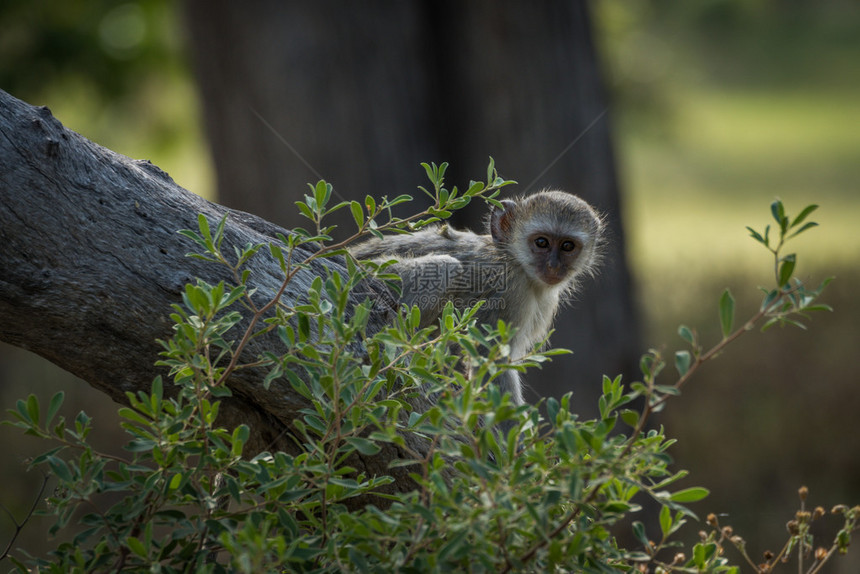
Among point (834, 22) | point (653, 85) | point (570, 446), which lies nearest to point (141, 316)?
point (570, 446)

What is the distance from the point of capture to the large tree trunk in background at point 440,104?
5.74 m

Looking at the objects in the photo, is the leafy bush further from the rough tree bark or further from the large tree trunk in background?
the large tree trunk in background

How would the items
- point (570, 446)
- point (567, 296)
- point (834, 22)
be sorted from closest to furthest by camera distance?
point (570, 446)
point (567, 296)
point (834, 22)

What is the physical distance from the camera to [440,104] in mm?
6043

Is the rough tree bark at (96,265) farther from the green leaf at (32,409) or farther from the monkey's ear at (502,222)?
the monkey's ear at (502,222)

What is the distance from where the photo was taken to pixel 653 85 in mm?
11336

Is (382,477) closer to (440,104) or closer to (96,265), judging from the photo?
(96,265)

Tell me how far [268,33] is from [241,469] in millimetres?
4707

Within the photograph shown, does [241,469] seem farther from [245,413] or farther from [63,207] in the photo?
[63,207]

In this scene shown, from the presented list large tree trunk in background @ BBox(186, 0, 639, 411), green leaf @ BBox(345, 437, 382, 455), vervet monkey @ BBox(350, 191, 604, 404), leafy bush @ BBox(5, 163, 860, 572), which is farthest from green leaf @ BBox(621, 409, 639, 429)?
large tree trunk in background @ BBox(186, 0, 639, 411)

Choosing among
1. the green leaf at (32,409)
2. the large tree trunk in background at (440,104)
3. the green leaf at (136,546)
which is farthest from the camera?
the large tree trunk in background at (440,104)

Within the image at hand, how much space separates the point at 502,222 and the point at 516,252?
158mm

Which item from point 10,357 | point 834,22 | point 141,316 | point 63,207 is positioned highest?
point 834,22

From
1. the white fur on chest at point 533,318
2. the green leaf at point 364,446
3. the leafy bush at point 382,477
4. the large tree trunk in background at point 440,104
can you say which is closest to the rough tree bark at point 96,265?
the leafy bush at point 382,477
